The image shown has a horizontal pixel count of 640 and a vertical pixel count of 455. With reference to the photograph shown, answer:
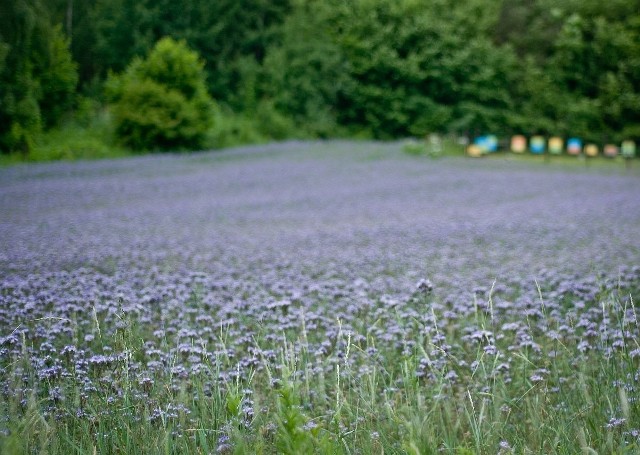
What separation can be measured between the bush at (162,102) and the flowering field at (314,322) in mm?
7613

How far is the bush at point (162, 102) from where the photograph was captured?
21.5 m

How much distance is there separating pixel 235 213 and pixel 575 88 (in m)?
27.4

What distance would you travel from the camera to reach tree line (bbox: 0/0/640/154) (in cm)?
2303

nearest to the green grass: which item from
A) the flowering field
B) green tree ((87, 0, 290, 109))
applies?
the flowering field

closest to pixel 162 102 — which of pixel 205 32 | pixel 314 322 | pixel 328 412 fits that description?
pixel 205 32

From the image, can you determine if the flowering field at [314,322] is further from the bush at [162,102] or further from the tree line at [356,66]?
the tree line at [356,66]

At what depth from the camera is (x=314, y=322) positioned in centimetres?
458

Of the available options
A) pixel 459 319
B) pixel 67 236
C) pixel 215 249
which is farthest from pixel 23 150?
pixel 459 319

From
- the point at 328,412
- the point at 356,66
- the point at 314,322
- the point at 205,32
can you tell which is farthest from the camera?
the point at 356,66

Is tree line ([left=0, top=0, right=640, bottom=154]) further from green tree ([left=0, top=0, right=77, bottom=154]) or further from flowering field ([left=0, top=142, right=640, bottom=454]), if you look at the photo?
flowering field ([left=0, top=142, right=640, bottom=454])

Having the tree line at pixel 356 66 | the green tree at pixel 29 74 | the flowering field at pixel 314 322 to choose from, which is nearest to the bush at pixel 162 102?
the tree line at pixel 356 66

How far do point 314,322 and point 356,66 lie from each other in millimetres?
33054

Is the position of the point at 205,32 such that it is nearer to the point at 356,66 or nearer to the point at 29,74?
the point at 356,66

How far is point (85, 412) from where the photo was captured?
120 inches
